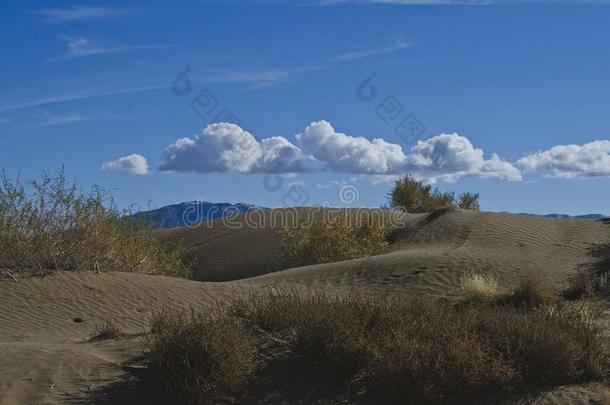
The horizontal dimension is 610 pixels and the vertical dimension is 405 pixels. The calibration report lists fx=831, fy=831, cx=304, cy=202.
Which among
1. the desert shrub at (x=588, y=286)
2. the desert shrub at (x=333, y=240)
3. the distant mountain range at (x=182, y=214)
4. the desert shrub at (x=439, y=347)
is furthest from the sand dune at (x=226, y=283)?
the distant mountain range at (x=182, y=214)

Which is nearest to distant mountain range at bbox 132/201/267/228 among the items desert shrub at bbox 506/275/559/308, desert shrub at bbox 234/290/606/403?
desert shrub at bbox 506/275/559/308

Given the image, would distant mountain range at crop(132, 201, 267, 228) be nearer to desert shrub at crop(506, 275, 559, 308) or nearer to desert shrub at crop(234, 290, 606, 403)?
desert shrub at crop(506, 275, 559, 308)

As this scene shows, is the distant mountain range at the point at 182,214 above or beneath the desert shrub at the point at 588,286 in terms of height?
above

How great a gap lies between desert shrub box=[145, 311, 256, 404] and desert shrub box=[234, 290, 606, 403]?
1.04 metres

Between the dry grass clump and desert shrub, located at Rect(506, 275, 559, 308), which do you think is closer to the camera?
desert shrub, located at Rect(506, 275, 559, 308)

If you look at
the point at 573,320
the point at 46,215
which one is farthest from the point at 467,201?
the point at 573,320

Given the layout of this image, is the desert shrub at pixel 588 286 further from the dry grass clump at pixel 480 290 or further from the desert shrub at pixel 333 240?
the desert shrub at pixel 333 240

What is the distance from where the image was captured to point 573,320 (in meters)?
10.6

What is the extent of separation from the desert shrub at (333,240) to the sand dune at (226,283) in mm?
881

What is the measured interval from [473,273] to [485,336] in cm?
1118

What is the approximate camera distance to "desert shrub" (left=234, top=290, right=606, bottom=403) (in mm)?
9109

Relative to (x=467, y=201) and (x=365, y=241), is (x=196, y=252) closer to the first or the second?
(x=365, y=241)

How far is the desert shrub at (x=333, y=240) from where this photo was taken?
29.0 meters

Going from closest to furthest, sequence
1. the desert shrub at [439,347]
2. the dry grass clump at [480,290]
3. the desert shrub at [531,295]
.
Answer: the desert shrub at [439,347] → the desert shrub at [531,295] → the dry grass clump at [480,290]
